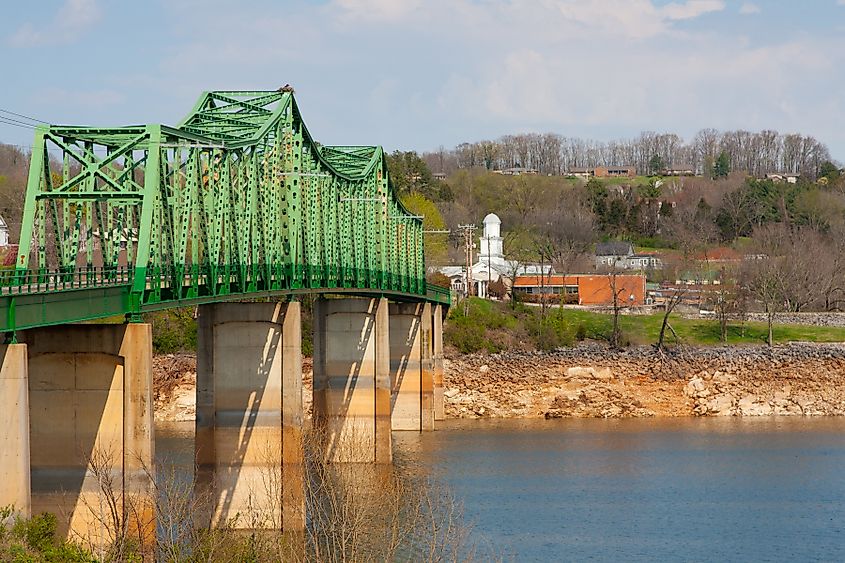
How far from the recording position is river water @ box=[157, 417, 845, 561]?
47062 millimetres

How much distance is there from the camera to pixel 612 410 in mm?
88250

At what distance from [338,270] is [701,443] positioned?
19932mm

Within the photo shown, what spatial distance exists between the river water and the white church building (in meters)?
36.9

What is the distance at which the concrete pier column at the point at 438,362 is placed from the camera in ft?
292

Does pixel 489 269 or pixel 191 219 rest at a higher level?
pixel 191 219

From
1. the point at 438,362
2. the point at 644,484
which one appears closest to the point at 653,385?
the point at 438,362

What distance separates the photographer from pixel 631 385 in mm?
89625

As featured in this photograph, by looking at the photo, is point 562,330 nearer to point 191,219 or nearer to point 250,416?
point 250,416

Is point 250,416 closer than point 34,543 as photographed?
No

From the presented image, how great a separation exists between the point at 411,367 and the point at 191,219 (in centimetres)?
4600

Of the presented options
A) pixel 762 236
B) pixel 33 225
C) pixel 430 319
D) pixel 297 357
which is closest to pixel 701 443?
pixel 430 319

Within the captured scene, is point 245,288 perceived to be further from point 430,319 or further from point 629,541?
point 430,319

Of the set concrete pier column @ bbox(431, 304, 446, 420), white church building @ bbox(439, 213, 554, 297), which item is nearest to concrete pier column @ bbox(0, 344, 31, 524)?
concrete pier column @ bbox(431, 304, 446, 420)

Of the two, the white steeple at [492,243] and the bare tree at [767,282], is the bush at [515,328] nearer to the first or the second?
the bare tree at [767,282]
